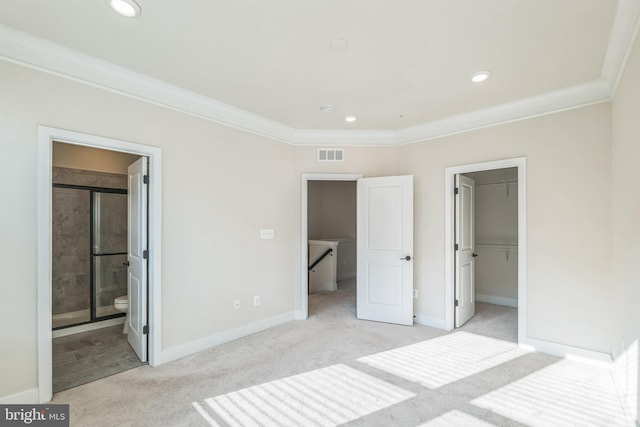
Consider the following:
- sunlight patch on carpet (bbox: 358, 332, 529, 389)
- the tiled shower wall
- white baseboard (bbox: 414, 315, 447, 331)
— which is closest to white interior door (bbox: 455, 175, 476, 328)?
white baseboard (bbox: 414, 315, 447, 331)

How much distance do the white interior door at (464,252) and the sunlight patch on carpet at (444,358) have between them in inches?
21.1

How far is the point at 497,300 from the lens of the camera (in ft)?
17.0

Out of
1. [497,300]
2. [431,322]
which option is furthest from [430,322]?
[497,300]

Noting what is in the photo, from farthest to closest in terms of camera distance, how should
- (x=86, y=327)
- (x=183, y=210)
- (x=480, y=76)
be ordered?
(x=86, y=327) → (x=183, y=210) → (x=480, y=76)

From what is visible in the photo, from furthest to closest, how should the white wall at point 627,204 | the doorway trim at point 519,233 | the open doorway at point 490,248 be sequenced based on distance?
1. the open doorway at point 490,248
2. the doorway trim at point 519,233
3. the white wall at point 627,204

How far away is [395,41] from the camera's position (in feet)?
7.30

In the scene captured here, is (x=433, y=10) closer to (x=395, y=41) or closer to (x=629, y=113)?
(x=395, y=41)

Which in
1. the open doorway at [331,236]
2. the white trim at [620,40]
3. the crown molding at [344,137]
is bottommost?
the open doorway at [331,236]

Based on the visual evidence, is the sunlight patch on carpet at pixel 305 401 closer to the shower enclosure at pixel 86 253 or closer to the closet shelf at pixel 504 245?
the shower enclosure at pixel 86 253

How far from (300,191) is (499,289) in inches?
148

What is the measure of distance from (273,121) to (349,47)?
1.88 metres

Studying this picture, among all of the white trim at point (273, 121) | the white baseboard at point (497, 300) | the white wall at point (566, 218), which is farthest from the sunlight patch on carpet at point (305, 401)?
the white baseboard at point (497, 300)

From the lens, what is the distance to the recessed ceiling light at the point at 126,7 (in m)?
1.85

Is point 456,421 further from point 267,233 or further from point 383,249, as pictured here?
point 267,233
